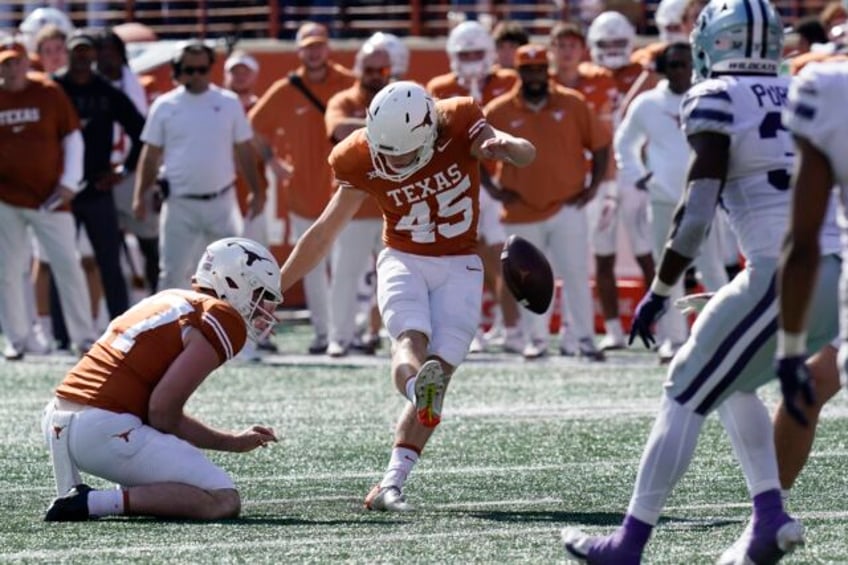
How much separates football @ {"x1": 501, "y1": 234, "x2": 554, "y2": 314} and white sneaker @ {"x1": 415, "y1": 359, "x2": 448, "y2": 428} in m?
0.53

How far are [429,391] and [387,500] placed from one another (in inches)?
16.5

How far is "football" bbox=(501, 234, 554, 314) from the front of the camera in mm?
7250

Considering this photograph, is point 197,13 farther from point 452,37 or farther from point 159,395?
point 159,395

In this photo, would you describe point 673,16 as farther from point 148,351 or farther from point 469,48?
point 148,351

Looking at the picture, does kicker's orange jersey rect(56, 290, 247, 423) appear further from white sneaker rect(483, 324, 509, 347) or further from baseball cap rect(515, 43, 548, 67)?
white sneaker rect(483, 324, 509, 347)

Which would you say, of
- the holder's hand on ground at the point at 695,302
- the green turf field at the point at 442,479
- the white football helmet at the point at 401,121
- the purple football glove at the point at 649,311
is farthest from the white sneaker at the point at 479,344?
the purple football glove at the point at 649,311

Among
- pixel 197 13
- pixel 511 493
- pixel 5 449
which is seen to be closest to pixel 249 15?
pixel 197 13

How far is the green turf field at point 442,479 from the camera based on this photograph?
242 inches

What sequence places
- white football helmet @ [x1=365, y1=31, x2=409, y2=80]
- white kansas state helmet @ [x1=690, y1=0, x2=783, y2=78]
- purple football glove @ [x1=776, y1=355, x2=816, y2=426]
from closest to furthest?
purple football glove @ [x1=776, y1=355, x2=816, y2=426] < white kansas state helmet @ [x1=690, y1=0, x2=783, y2=78] < white football helmet @ [x1=365, y1=31, x2=409, y2=80]

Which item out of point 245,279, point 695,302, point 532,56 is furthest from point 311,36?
point 695,302

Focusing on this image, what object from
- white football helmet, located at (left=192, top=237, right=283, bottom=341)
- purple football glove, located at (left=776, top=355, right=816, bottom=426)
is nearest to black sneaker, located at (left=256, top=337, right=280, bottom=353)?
white football helmet, located at (left=192, top=237, right=283, bottom=341)

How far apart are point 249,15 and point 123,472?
Result: 13307 millimetres

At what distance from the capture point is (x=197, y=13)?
1905cm

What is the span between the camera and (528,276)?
724 centimetres
